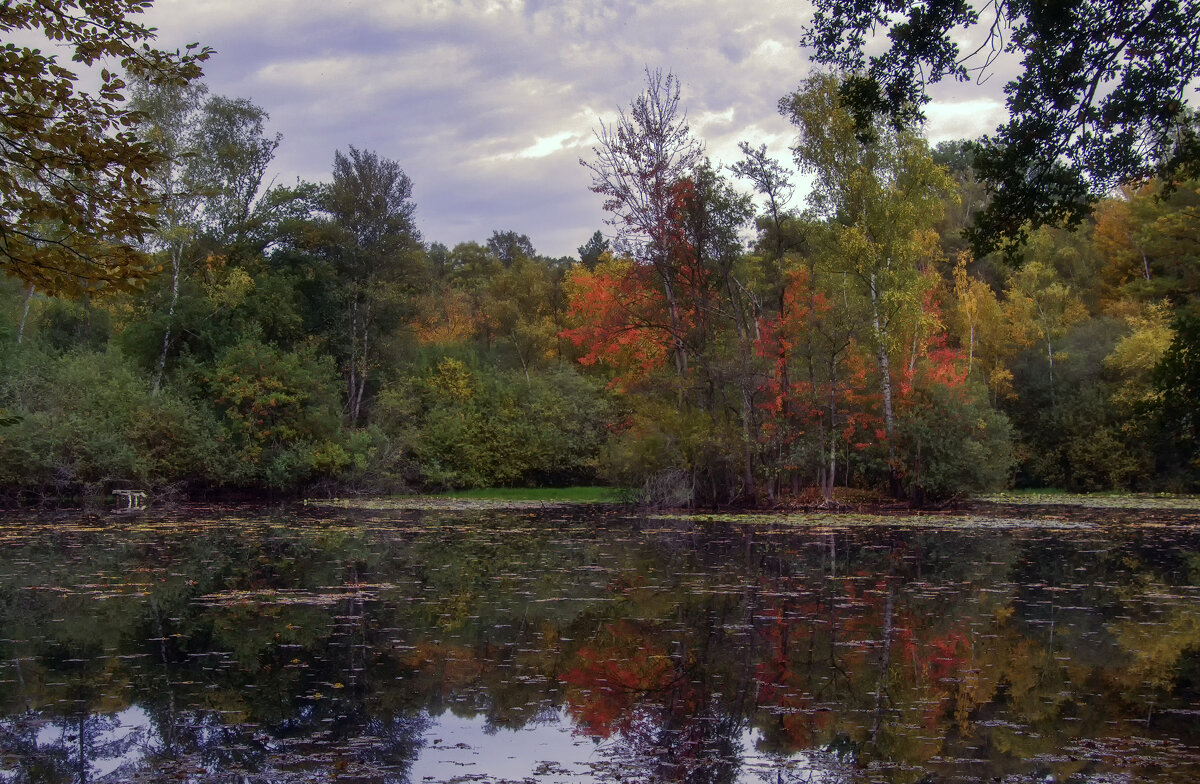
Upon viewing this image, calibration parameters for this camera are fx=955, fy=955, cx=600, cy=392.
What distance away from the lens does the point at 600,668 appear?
25.7 feet

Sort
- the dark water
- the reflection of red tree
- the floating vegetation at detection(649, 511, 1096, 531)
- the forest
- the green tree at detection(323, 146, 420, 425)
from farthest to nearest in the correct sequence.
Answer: the green tree at detection(323, 146, 420, 425), the forest, the floating vegetation at detection(649, 511, 1096, 531), the reflection of red tree, the dark water

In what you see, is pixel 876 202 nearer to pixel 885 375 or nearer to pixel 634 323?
pixel 885 375

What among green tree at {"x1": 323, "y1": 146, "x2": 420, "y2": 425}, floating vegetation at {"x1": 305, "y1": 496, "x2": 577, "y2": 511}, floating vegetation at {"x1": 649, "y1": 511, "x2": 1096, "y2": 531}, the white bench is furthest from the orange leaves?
the white bench

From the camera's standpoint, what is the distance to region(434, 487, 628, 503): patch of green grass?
3198cm

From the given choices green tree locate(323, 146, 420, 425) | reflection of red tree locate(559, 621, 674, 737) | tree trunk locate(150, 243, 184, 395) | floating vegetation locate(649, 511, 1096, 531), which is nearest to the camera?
reflection of red tree locate(559, 621, 674, 737)

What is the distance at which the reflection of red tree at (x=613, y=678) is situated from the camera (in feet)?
21.4

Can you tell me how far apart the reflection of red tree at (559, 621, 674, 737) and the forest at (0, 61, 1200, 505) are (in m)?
15.5

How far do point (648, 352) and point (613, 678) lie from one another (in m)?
22.1

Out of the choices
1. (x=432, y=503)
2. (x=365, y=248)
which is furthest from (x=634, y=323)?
(x=365, y=248)

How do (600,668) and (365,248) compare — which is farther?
(365,248)

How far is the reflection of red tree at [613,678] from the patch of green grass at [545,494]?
20.4 meters

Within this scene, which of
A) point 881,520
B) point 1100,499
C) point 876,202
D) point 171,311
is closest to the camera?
point 881,520

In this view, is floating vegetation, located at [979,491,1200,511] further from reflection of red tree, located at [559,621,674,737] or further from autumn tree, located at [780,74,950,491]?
reflection of red tree, located at [559,621,674,737]

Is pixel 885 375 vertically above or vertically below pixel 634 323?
below
